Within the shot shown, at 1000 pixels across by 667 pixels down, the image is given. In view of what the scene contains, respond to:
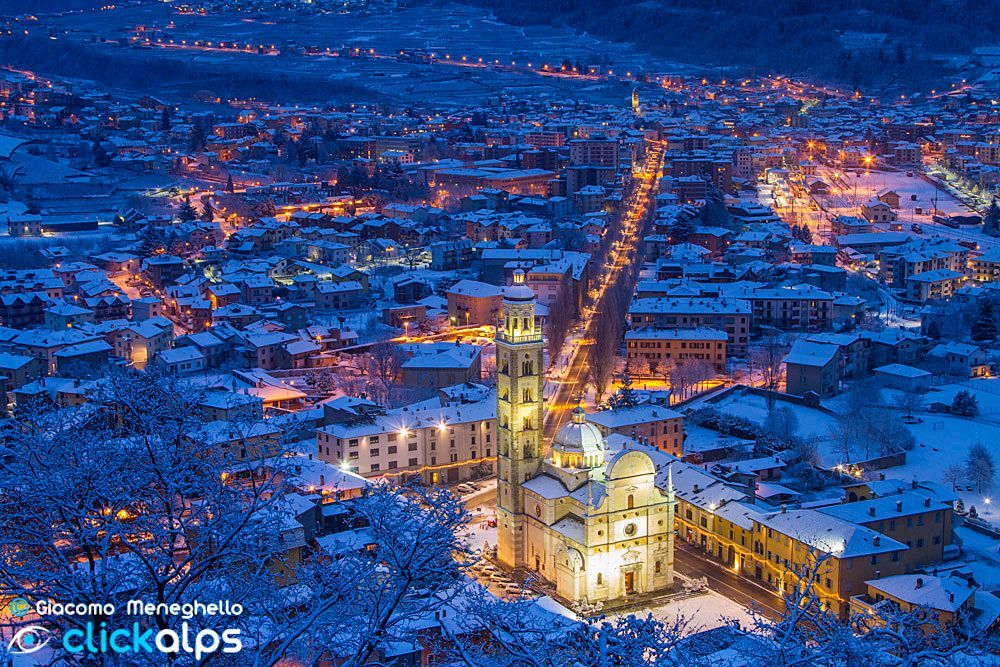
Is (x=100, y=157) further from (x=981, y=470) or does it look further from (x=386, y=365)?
(x=981, y=470)

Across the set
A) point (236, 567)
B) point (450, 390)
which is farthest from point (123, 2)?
point (236, 567)

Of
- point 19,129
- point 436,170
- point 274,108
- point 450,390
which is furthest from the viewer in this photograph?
point 274,108

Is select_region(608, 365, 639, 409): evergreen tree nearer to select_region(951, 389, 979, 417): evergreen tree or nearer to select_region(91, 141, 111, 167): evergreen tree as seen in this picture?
select_region(951, 389, 979, 417): evergreen tree

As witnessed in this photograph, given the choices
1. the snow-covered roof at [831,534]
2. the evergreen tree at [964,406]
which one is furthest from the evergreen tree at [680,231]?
the snow-covered roof at [831,534]

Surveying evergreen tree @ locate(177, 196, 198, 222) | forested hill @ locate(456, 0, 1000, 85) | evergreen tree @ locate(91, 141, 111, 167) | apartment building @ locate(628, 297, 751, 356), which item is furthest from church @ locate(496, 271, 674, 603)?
forested hill @ locate(456, 0, 1000, 85)

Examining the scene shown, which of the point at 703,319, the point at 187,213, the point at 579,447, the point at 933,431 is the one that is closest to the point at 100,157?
the point at 187,213

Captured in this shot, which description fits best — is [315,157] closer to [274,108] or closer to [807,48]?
[274,108]

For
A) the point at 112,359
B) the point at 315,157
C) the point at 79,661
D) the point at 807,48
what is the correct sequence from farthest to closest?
the point at 807,48, the point at 315,157, the point at 112,359, the point at 79,661

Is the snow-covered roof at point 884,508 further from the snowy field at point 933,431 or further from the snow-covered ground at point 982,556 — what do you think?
the snowy field at point 933,431
